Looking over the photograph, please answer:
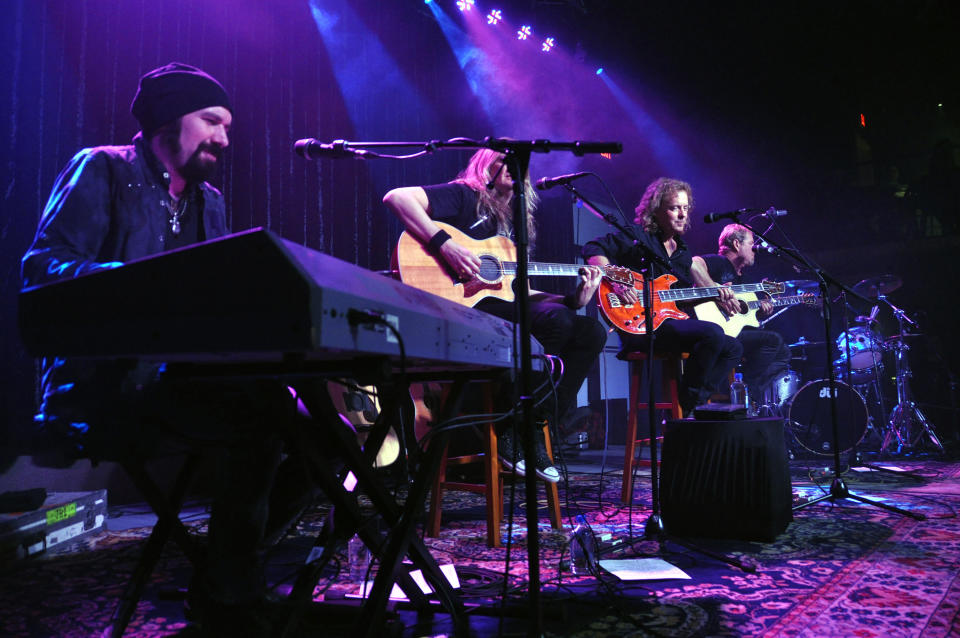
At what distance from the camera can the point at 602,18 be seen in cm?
630

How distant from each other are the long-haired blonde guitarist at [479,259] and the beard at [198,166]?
1114 mm

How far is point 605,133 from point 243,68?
14.2 feet

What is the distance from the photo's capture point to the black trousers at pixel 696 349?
10.5 ft

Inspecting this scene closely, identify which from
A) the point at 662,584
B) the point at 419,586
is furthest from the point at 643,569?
the point at 419,586

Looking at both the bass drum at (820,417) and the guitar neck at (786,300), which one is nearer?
the guitar neck at (786,300)

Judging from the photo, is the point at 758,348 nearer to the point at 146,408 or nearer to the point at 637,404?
the point at 637,404

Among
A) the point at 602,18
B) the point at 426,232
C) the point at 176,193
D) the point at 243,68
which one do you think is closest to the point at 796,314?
the point at 602,18

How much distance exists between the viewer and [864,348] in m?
5.82

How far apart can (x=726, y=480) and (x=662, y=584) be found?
77 centimetres

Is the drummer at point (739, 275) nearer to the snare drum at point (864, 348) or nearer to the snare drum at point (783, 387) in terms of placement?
the snare drum at point (783, 387)

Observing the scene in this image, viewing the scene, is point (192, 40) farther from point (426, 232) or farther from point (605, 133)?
point (605, 133)

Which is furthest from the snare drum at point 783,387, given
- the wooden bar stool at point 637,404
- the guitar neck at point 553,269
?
the guitar neck at point 553,269

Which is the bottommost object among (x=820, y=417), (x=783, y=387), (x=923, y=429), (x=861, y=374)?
(x=923, y=429)

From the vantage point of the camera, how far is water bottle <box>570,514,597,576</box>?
6.44ft
